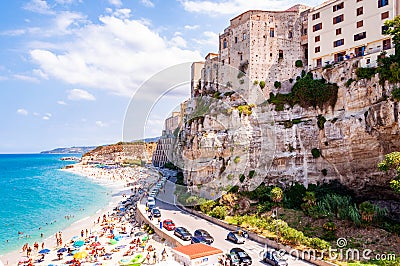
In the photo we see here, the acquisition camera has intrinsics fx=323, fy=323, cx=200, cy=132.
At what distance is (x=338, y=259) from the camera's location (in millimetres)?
21000

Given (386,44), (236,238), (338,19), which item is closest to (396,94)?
(386,44)

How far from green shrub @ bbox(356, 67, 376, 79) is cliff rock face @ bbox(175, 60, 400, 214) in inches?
21.6

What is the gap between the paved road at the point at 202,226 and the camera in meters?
23.4

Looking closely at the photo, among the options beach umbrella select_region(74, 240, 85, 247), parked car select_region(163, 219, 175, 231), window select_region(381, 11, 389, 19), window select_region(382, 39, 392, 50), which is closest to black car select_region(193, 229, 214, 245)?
parked car select_region(163, 219, 175, 231)

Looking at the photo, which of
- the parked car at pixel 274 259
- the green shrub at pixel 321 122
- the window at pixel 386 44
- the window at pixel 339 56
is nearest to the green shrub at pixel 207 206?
the parked car at pixel 274 259

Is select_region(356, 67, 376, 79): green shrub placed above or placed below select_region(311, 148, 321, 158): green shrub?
above

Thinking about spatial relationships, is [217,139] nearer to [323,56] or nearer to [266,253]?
[323,56]

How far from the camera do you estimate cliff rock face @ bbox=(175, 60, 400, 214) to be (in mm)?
28719

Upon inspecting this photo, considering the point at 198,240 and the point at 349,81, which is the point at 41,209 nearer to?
the point at 198,240

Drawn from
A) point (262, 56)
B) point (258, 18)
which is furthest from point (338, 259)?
point (258, 18)

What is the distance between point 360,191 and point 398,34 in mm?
14604

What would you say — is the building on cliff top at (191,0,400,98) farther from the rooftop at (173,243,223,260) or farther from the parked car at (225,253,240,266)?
the rooftop at (173,243,223,260)

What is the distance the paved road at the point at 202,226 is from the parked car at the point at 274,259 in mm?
440

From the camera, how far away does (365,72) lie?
3038 cm
